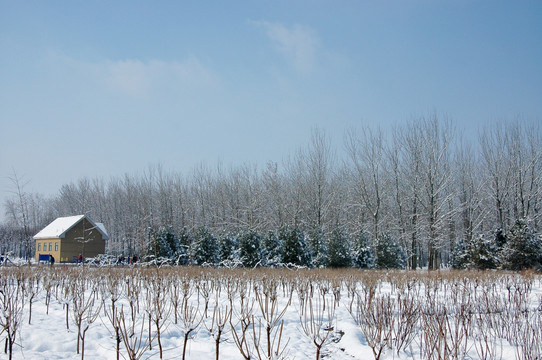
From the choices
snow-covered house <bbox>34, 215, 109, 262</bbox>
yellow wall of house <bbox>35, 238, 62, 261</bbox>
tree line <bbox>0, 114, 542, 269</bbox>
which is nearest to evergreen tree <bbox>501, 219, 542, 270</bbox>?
tree line <bbox>0, 114, 542, 269</bbox>

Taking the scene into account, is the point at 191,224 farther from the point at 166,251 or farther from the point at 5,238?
the point at 5,238

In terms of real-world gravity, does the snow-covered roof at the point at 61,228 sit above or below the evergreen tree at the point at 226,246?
above

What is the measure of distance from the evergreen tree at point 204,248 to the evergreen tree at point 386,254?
10516 mm

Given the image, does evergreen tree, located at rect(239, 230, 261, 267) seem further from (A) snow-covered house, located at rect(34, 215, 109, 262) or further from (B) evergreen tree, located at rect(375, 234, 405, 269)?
(A) snow-covered house, located at rect(34, 215, 109, 262)

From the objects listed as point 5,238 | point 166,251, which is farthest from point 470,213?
point 5,238

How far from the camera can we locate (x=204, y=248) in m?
27.3

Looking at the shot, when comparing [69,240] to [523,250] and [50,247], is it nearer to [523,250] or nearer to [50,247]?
[50,247]

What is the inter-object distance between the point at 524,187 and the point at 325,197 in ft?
52.7

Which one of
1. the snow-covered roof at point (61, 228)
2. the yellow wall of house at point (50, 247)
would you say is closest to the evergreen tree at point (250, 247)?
the snow-covered roof at point (61, 228)

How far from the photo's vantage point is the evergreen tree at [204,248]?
1064 inches

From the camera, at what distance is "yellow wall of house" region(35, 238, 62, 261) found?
3645 cm

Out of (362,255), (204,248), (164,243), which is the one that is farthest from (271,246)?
(164,243)

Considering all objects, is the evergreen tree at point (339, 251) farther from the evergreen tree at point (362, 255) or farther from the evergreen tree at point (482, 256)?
the evergreen tree at point (482, 256)

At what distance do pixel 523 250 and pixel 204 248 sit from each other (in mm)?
18434
